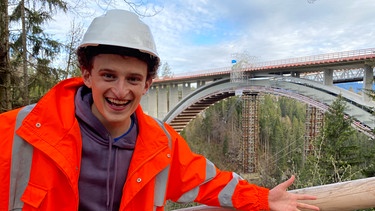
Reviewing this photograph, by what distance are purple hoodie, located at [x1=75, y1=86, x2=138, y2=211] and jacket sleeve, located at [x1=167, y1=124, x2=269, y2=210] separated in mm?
197

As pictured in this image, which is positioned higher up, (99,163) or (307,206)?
(99,163)

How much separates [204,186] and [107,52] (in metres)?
0.63

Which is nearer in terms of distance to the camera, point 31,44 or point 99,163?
point 99,163

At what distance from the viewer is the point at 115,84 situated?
3.24ft

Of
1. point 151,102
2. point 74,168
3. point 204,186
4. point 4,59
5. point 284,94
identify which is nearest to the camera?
point 74,168

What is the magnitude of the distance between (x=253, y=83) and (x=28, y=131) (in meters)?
18.7

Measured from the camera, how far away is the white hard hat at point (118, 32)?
0.94m

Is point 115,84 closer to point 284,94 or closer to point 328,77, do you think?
point 328,77

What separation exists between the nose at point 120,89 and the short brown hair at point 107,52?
3.9 inches

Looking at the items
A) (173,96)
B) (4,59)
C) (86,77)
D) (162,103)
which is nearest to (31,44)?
(4,59)

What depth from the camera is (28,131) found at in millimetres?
853

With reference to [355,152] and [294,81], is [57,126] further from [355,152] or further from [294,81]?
[294,81]

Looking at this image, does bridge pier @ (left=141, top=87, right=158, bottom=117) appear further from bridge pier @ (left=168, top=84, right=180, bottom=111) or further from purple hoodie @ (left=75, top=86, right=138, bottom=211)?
purple hoodie @ (left=75, top=86, right=138, bottom=211)

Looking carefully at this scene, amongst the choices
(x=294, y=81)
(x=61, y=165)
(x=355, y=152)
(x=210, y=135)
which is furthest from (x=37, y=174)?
(x=210, y=135)
